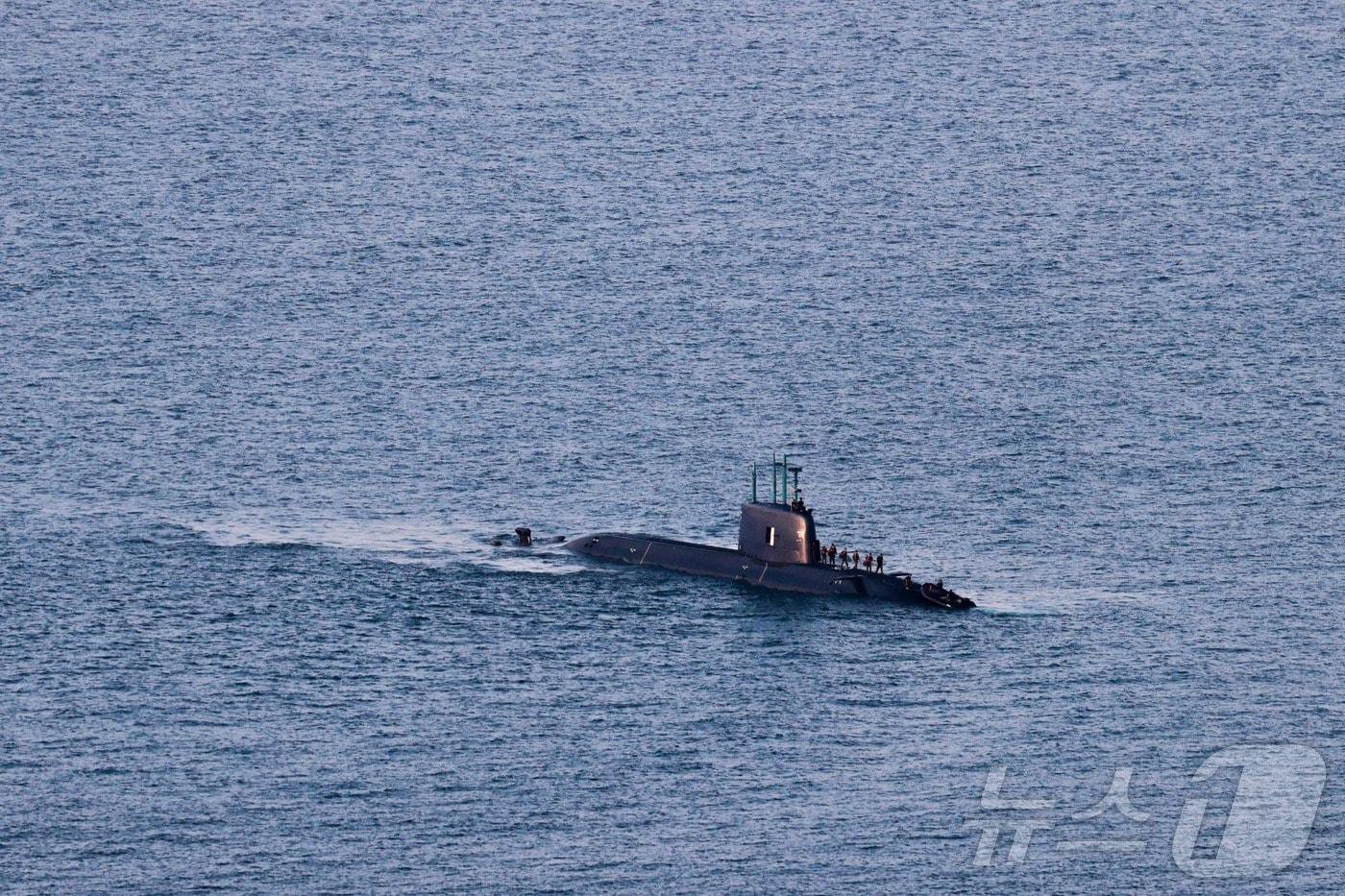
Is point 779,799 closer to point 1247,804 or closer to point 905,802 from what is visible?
point 905,802

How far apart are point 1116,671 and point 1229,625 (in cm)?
929

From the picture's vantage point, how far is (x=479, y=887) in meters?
123

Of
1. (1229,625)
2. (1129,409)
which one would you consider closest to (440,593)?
(1229,625)

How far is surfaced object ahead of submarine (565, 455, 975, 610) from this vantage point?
15512 cm

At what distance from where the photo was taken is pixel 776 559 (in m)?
158

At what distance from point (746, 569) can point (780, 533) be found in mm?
2720
